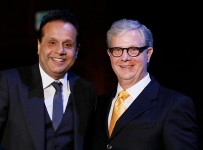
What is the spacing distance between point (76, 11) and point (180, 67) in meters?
1.56

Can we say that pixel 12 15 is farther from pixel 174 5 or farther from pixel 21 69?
pixel 21 69

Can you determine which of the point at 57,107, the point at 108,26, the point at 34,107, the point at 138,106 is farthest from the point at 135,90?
the point at 108,26

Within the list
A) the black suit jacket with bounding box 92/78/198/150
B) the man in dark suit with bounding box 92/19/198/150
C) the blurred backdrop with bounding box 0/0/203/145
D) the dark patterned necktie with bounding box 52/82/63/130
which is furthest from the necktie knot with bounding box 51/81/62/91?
the blurred backdrop with bounding box 0/0/203/145

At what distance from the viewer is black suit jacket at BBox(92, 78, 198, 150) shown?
6.66 ft

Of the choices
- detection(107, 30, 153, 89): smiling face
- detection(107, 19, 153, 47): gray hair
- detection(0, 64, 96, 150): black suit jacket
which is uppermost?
detection(107, 19, 153, 47): gray hair

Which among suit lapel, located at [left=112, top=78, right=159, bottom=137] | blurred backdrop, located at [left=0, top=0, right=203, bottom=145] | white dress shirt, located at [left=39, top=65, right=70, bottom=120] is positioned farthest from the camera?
blurred backdrop, located at [left=0, top=0, right=203, bottom=145]

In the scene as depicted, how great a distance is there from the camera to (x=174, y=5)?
4.07 metres

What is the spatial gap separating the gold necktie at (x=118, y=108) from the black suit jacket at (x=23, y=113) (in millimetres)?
261

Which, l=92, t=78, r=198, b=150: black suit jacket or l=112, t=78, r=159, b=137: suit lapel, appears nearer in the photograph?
l=92, t=78, r=198, b=150: black suit jacket

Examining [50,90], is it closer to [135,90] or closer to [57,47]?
[57,47]

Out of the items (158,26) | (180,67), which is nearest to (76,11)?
(158,26)

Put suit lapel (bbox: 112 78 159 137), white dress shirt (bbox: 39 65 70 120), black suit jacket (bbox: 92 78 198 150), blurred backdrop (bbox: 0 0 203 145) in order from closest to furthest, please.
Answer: black suit jacket (bbox: 92 78 198 150), suit lapel (bbox: 112 78 159 137), white dress shirt (bbox: 39 65 70 120), blurred backdrop (bbox: 0 0 203 145)

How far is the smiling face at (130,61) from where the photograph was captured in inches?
87.5

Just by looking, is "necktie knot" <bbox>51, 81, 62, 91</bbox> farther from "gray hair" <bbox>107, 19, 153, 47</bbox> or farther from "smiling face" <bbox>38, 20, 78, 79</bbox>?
"gray hair" <bbox>107, 19, 153, 47</bbox>
